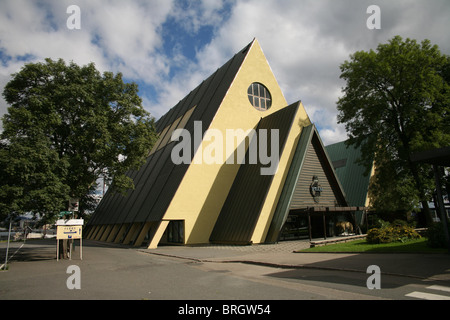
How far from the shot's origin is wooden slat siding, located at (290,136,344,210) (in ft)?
75.6

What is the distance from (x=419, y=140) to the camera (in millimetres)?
20734

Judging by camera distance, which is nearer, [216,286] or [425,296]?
[425,296]

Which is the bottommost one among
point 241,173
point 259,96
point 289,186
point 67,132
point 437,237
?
point 437,237

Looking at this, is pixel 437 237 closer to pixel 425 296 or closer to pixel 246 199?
pixel 425 296

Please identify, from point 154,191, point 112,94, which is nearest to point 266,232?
point 154,191

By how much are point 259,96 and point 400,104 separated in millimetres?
12572

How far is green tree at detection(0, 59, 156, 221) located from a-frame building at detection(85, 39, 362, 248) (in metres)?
5.96

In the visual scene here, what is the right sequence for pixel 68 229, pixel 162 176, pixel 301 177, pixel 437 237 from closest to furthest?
1. pixel 437 237
2. pixel 68 229
3. pixel 301 177
4. pixel 162 176

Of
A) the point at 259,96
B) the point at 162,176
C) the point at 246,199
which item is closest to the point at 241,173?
the point at 246,199

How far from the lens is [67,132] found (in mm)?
16812

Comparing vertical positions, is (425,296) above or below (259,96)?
below

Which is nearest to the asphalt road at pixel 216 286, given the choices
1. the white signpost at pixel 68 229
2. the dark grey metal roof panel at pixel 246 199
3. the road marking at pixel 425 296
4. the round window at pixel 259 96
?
the road marking at pixel 425 296

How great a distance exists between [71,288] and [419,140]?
23220 mm
